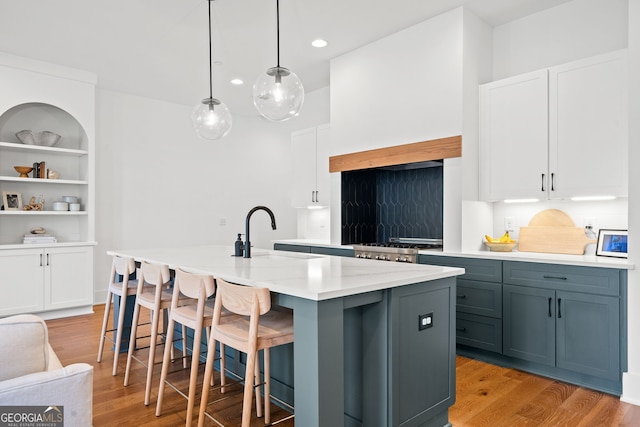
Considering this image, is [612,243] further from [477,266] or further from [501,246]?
[477,266]

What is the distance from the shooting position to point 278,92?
2.78m

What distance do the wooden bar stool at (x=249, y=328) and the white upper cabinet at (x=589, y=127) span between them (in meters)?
2.46

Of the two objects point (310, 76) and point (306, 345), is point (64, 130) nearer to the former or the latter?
point (310, 76)

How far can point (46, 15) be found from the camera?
3.67 m

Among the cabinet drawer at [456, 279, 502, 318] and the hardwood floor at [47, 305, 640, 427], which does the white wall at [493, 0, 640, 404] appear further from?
the cabinet drawer at [456, 279, 502, 318]

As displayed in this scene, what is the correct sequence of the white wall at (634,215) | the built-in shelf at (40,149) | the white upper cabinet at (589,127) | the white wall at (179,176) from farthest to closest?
the white wall at (179,176) < the built-in shelf at (40,149) < the white upper cabinet at (589,127) < the white wall at (634,215)

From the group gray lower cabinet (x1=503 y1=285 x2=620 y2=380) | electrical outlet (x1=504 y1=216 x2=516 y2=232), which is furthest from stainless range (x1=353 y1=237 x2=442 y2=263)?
gray lower cabinet (x1=503 y1=285 x2=620 y2=380)

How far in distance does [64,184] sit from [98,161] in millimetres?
538

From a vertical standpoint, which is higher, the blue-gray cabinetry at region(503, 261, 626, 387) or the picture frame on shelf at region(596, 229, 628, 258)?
the picture frame on shelf at region(596, 229, 628, 258)

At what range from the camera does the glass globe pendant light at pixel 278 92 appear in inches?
109

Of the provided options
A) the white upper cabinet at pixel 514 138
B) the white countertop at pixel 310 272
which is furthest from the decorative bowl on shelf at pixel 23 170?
the white upper cabinet at pixel 514 138

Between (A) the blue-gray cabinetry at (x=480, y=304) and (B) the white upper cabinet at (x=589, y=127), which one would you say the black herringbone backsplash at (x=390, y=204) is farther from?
(B) the white upper cabinet at (x=589, y=127)

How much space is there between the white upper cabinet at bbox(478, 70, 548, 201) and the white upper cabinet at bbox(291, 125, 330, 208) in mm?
2052

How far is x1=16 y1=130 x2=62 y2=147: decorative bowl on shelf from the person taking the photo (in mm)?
4832
